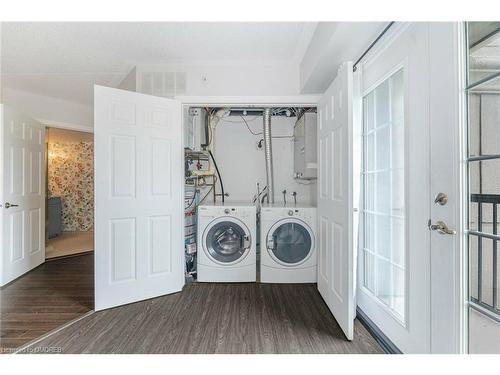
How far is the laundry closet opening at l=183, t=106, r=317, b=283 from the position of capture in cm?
239

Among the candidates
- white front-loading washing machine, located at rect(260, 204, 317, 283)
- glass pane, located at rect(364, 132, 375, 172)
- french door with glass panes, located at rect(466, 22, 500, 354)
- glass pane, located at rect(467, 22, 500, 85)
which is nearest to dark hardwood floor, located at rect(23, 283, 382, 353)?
white front-loading washing machine, located at rect(260, 204, 317, 283)

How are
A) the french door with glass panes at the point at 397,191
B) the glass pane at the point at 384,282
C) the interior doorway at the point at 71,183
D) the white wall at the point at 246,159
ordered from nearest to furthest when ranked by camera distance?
1. the french door with glass panes at the point at 397,191
2. the glass pane at the point at 384,282
3. the white wall at the point at 246,159
4. the interior doorway at the point at 71,183

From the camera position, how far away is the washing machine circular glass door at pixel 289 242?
Result: 7.82 feet

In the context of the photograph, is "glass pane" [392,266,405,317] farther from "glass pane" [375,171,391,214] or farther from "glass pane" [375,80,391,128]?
"glass pane" [375,80,391,128]

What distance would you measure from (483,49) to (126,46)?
100 inches

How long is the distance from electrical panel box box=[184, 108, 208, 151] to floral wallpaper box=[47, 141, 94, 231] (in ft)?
11.8

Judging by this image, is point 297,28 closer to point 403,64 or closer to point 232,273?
point 403,64

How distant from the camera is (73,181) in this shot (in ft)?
15.5

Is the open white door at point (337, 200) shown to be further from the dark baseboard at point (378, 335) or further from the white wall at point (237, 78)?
the white wall at point (237, 78)

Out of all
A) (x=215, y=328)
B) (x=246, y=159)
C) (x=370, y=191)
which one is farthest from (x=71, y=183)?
(x=370, y=191)

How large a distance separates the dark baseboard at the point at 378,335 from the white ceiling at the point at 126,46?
2.37 meters

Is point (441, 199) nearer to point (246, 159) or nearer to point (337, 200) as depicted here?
point (337, 200)

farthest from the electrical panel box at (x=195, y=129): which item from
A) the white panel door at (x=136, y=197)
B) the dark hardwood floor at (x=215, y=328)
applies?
the dark hardwood floor at (x=215, y=328)
